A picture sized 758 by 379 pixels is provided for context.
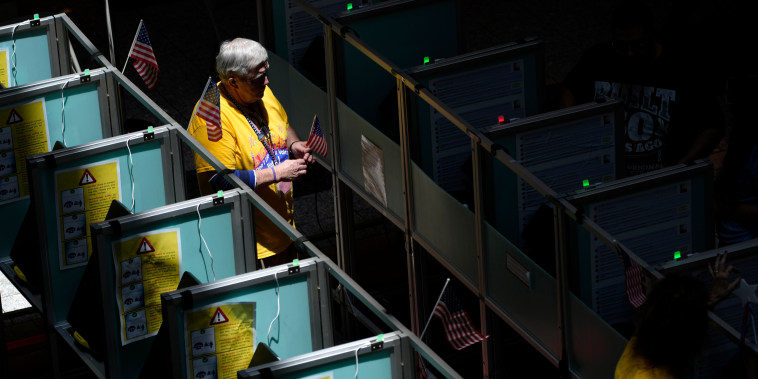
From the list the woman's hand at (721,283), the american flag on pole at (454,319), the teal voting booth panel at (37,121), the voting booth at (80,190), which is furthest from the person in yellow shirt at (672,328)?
the teal voting booth panel at (37,121)

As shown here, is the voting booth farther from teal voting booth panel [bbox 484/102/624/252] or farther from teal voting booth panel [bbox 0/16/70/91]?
teal voting booth panel [bbox 484/102/624/252]

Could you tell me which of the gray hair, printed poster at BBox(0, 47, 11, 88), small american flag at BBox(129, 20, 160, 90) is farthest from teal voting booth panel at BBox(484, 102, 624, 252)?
printed poster at BBox(0, 47, 11, 88)

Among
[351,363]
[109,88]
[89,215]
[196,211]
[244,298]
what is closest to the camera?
[351,363]

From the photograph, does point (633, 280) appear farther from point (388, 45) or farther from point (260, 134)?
point (388, 45)

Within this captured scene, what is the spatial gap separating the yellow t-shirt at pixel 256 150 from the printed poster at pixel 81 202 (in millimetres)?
371

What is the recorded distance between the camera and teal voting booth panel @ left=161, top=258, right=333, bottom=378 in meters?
4.25

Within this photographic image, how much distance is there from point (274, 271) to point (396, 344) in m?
0.59

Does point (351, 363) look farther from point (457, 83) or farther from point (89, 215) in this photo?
point (457, 83)

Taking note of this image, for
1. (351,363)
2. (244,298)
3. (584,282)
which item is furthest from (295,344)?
(584,282)

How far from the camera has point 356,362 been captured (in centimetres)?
396

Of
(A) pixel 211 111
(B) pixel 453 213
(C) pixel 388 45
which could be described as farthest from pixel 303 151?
(C) pixel 388 45

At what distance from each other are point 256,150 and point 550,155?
1.27 meters

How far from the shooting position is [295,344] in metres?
4.48

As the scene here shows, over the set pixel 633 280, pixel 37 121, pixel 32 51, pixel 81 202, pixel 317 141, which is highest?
pixel 32 51
